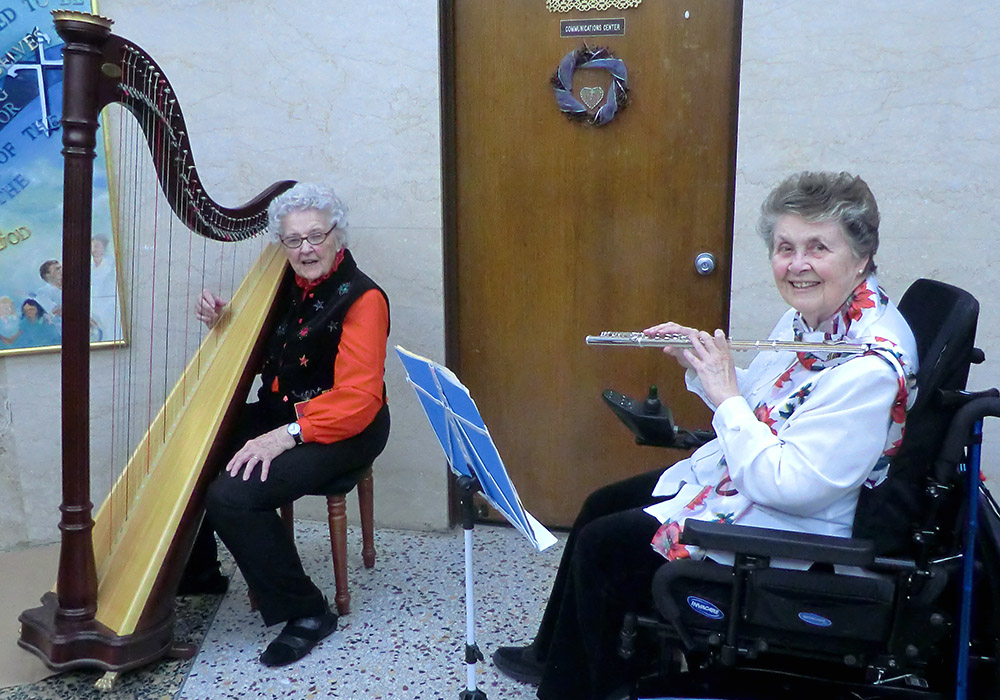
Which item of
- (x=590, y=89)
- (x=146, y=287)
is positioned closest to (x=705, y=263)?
(x=590, y=89)

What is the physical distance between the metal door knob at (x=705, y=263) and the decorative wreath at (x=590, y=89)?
1.68 ft

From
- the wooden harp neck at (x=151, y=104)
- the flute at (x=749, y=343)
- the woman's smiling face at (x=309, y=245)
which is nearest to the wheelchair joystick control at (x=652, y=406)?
the flute at (x=749, y=343)

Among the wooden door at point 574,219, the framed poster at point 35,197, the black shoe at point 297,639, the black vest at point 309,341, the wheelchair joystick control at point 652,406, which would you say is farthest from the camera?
the framed poster at point 35,197

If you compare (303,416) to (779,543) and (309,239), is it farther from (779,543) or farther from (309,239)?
(779,543)

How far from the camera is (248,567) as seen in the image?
226cm

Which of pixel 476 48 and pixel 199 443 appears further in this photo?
pixel 476 48

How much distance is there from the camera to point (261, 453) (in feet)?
7.44

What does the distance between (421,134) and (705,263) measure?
985 mm

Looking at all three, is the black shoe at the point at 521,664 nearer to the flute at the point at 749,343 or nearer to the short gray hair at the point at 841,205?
the flute at the point at 749,343

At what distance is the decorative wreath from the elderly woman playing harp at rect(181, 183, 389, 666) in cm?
79

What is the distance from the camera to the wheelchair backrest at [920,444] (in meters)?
1.47

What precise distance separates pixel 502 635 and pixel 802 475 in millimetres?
1196

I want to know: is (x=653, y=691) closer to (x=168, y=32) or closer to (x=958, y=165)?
(x=958, y=165)

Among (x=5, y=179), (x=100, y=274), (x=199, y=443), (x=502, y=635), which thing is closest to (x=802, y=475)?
(x=502, y=635)
